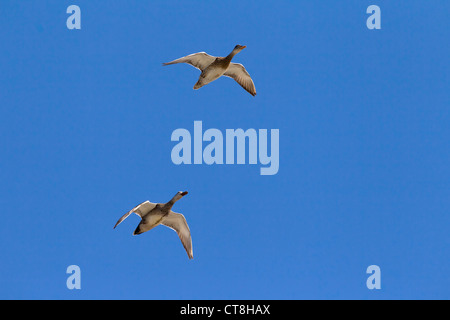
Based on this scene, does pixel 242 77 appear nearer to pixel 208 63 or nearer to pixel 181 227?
pixel 208 63

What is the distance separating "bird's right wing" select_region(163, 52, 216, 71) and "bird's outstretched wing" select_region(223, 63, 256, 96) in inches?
42.4

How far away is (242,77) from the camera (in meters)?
15.6

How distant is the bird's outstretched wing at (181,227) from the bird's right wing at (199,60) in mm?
3358

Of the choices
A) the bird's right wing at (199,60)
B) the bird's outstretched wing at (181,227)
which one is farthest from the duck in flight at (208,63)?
the bird's outstretched wing at (181,227)

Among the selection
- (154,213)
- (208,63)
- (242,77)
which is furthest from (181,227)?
(242,77)

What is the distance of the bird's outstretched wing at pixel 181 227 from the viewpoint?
567 inches

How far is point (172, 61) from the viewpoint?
13.9 meters

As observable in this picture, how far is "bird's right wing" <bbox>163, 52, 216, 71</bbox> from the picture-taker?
1415 centimetres

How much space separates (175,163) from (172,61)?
2.29 metres

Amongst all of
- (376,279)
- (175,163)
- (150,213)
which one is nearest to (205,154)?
(175,163)

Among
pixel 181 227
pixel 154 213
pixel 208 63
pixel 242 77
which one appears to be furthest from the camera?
pixel 242 77

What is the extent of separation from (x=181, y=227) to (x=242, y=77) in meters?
3.92

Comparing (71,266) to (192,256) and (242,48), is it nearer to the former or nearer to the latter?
(192,256)

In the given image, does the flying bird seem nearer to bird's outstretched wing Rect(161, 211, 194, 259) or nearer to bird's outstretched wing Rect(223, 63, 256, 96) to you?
bird's outstretched wing Rect(161, 211, 194, 259)
